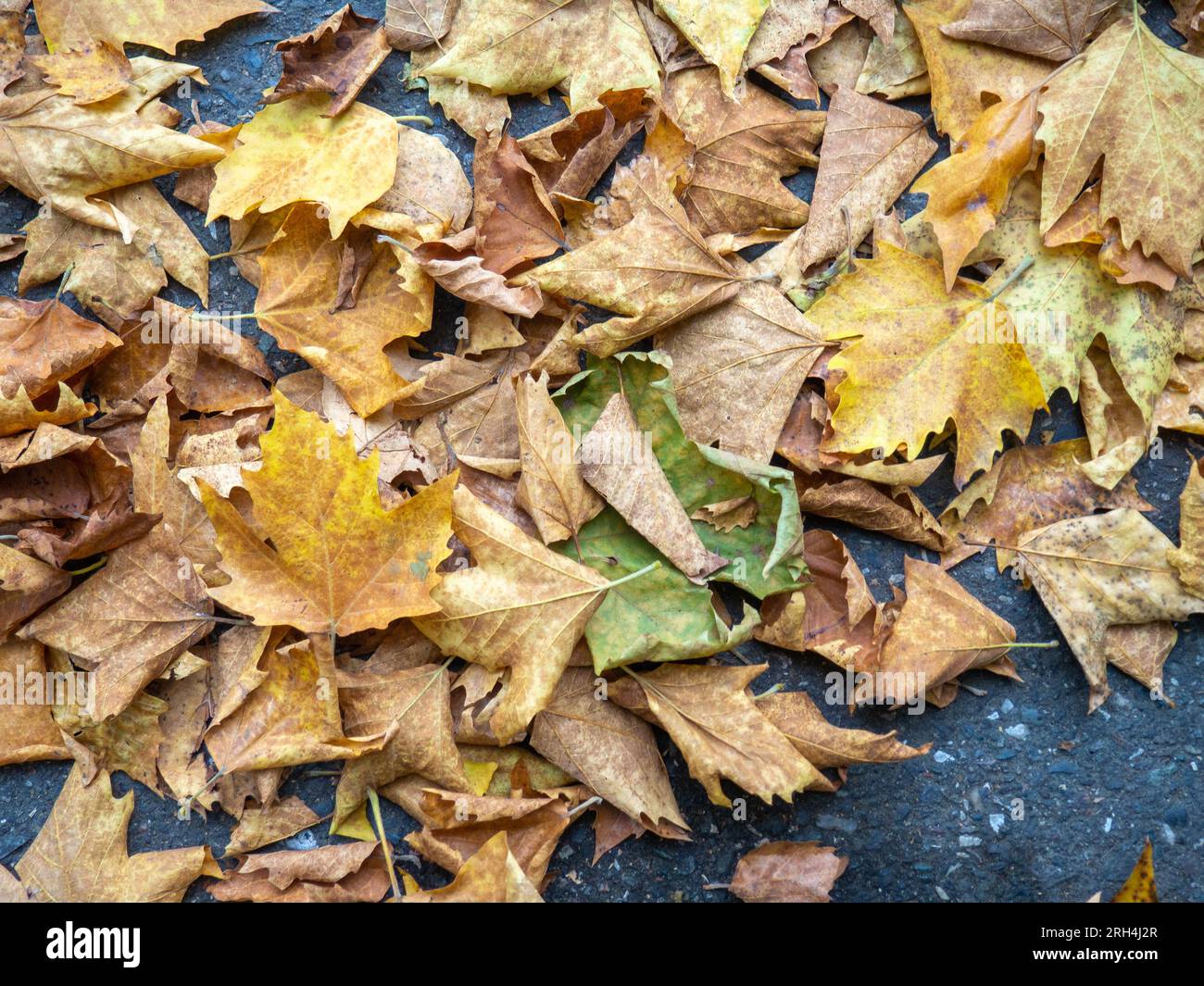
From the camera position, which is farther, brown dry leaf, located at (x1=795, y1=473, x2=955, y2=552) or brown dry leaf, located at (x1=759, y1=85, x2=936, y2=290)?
brown dry leaf, located at (x1=759, y1=85, x2=936, y2=290)

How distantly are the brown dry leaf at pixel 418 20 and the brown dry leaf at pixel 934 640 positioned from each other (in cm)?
178

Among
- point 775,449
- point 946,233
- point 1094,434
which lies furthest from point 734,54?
point 1094,434

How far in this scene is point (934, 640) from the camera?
2.20 metres

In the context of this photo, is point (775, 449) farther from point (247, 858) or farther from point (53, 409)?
point (53, 409)

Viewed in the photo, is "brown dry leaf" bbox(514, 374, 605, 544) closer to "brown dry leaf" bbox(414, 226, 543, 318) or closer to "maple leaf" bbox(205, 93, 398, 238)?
"brown dry leaf" bbox(414, 226, 543, 318)

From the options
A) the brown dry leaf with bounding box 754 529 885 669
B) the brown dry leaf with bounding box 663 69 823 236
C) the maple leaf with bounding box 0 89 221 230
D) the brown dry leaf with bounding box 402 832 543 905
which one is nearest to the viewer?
the brown dry leaf with bounding box 402 832 543 905

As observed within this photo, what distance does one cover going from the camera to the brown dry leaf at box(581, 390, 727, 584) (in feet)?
7.10

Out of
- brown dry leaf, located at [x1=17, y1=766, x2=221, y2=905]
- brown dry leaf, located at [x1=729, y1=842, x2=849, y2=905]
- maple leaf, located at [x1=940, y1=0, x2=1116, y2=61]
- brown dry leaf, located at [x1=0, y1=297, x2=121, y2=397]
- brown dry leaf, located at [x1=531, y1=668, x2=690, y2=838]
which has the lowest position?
brown dry leaf, located at [x1=17, y1=766, x2=221, y2=905]

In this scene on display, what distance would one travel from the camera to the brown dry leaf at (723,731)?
2.03 m

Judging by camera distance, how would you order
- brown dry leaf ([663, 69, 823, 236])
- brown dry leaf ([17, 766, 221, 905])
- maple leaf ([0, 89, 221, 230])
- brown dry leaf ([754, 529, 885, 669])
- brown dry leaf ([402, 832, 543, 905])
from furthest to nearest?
brown dry leaf ([663, 69, 823, 236]) → maple leaf ([0, 89, 221, 230]) → brown dry leaf ([754, 529, 885, 669]) → brown dry leaf ([17, 766, 221, 905]) → brown dry leaf ([402, 832, 543, 905])

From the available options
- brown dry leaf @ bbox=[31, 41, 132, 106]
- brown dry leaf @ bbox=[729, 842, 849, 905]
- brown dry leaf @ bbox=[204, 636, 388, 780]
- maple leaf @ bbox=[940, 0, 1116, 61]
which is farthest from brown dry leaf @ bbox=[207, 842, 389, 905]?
maple leaf @ bbox=[940, 0, 1116, 61]

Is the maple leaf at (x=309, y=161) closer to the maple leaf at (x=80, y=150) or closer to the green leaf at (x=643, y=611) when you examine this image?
the maple leaf at (x=80, y=150)

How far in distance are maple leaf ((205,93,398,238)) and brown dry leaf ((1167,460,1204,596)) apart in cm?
204

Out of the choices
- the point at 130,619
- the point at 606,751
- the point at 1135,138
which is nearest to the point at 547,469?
the point at 606,751
